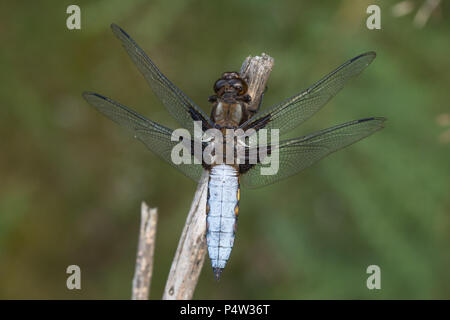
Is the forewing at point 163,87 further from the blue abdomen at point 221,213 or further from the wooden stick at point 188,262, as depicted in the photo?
the wooden stick at point 188,262

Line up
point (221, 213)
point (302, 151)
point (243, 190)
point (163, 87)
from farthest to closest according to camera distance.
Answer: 1. point (243, 190)
2. point (163, 87)
3. point (302, 151)
4. point (221, 213)

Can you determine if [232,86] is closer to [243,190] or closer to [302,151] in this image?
[302,151]

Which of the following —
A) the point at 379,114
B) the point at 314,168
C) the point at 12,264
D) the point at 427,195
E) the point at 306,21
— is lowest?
the point at 12,264

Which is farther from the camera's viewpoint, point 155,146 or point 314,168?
point 314,168

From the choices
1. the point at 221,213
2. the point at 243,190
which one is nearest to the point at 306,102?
the point at 221,213

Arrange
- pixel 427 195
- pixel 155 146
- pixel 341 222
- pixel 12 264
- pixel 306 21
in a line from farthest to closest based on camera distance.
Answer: pixel 12 264, pixel 341 222, pixel 306 21, pixel 427 195, pixel 155 146

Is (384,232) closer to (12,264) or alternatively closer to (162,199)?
(162,199)

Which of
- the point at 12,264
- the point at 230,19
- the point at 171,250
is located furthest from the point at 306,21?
the point at 12,264

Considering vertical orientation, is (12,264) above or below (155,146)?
below
